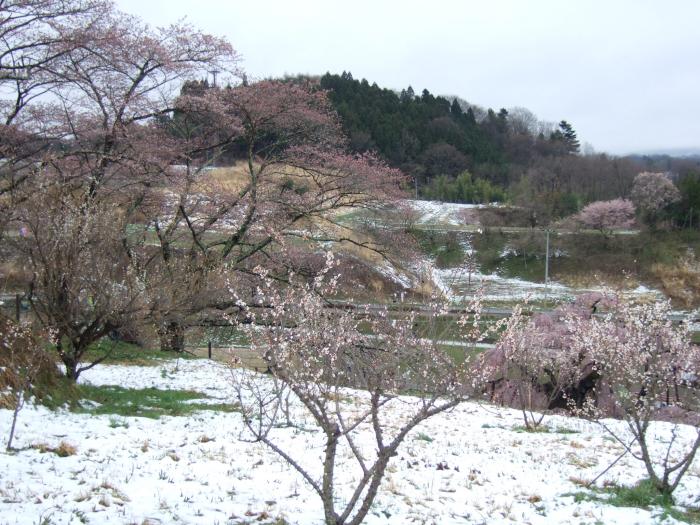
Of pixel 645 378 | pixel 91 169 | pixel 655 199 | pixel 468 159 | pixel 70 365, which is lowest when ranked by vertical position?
pixel 70 365

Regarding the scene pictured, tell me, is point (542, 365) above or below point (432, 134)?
below

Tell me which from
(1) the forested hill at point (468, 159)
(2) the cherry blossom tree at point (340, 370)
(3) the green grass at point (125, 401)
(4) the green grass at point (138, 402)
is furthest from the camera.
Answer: (1) the forested hill at point (468, 159)

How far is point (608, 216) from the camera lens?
53562 mm

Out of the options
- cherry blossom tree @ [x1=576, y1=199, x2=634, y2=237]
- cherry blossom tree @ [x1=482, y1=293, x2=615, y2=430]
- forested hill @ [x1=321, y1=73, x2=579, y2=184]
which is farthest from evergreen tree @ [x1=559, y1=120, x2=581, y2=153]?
cherry blossom tree @ [x1=482, y1=293, x2=615, y2=430]

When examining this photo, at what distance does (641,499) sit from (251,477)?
13.3 feet

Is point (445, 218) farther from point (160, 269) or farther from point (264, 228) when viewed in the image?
point (160, 269)

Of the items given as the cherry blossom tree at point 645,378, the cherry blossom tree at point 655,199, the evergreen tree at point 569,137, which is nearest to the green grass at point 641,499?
the cherry blossom tree at point 645,378

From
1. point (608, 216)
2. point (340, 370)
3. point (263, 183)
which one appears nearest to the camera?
point (340, 370)

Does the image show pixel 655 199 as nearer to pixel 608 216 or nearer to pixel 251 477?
pixel 608 216

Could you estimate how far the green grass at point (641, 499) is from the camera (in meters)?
5.86

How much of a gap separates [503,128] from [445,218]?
51807 millimetres

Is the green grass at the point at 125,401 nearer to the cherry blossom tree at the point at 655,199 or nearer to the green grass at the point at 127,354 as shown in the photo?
the green grass at the point at 127,354

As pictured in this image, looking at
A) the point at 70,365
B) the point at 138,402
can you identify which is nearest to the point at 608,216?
the point at 138,402

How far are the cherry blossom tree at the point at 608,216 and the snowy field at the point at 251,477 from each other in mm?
47919
